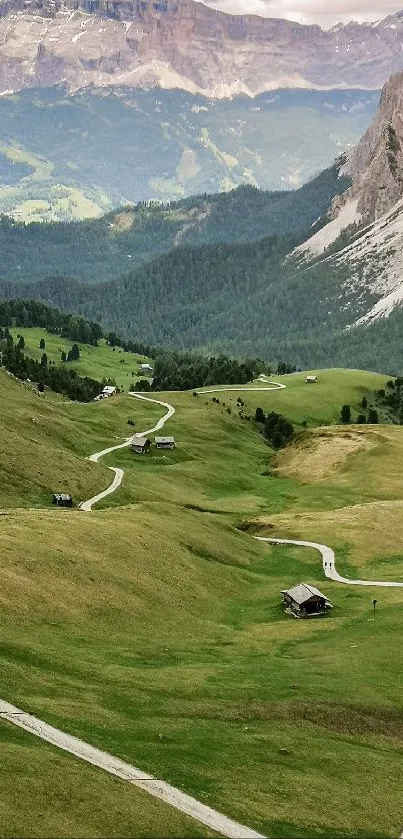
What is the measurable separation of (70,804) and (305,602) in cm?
5960

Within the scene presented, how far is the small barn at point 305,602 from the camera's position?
103938 mm

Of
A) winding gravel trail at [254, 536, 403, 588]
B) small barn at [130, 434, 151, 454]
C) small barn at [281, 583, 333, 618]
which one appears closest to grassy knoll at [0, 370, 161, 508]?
small barn at [130, 434, 151, 454]

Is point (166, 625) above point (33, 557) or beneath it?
beneath

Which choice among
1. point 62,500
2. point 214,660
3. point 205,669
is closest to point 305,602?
point 214,660

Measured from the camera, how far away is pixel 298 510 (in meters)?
171

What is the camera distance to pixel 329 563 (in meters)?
130

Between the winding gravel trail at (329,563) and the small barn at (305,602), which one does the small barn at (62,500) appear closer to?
the winding gravel trail at (329,563)

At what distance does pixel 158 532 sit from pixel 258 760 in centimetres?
6063

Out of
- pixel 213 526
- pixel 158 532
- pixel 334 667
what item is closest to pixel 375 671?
pixel 334 667

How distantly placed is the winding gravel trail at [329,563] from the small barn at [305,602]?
13.4m

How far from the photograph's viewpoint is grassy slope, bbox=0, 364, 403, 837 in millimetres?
56500

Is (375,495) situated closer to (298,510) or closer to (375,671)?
(298,510)

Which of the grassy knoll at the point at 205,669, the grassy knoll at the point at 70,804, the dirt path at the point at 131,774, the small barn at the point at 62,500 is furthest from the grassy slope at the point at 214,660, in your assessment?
the small barn at the point at 62,500

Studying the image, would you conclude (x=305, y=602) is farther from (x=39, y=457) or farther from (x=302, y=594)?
(x=39, y=457)
